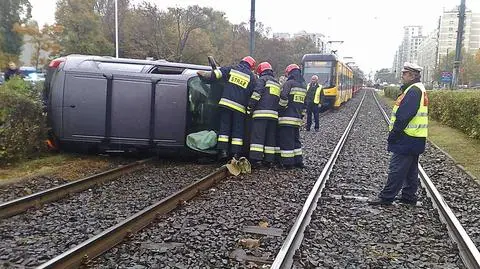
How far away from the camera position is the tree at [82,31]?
151 feet

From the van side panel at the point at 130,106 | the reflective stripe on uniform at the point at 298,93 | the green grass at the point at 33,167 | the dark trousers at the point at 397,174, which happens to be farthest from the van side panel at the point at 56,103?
the dark trousers at the point at 397,174

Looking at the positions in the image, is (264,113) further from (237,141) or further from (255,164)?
(255,164)

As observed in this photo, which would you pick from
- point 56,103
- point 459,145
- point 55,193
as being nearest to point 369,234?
point 55,193

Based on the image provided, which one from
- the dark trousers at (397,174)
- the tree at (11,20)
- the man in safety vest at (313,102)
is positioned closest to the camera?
the dark trousers at (397,174)

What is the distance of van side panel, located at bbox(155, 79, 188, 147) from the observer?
9.41m

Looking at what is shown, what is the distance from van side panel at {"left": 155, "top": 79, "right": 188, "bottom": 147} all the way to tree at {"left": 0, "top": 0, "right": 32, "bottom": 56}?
55.7 metres

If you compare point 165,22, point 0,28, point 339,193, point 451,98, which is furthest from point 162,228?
point 0,28

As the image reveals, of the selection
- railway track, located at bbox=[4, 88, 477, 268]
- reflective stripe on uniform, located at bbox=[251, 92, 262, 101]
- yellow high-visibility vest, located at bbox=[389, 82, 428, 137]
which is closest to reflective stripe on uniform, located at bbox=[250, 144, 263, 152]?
reflective stripe on uniform, located at bbox=[251, 92, 262, 101]

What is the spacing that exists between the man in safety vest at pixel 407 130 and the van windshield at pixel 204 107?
370 centimetres

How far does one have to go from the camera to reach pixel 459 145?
49.9 ft

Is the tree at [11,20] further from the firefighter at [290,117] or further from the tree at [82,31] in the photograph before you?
the firefighter at [290,117]

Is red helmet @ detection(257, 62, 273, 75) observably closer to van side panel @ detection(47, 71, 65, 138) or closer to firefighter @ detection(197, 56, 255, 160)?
firefighter @ detection(197, 56, 255, 160)

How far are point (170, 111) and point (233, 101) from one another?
1.23 m

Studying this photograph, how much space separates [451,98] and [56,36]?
4647 centimetres
